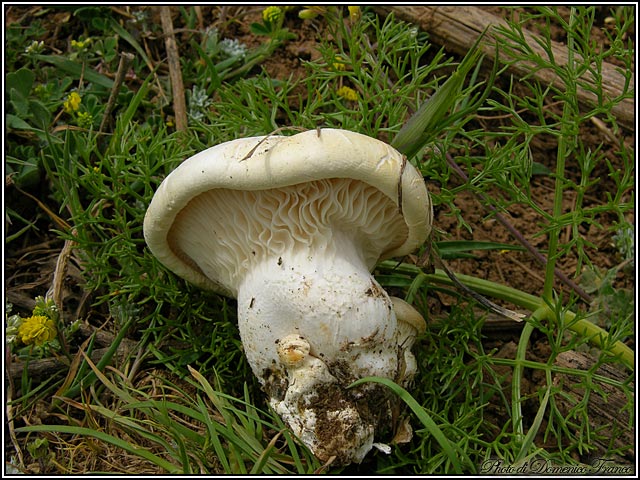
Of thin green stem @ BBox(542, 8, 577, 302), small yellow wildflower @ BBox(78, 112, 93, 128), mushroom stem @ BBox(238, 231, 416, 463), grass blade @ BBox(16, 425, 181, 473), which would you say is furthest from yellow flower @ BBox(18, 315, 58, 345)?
thin green stem @ BBox(542, 8, 577, 302)

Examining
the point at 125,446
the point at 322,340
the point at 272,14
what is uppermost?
the point at 272,14

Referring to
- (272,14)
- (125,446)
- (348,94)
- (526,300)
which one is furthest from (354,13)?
(125,446)

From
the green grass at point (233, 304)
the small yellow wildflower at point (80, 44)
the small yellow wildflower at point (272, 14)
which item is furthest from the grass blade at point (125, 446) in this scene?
the small yellow wildflower at point (272, 14)

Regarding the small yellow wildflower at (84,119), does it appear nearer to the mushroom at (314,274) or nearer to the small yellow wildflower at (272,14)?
the mushroom at (314,274)

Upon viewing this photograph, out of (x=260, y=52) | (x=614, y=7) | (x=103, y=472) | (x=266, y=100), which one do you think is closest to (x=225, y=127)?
(x=266, y=100)

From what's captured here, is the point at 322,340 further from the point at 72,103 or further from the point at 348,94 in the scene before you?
the point at 72,103

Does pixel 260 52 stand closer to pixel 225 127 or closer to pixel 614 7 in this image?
pixel 225 127

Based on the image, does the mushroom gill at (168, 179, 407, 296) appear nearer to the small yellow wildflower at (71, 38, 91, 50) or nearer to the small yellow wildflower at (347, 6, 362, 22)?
the small yellow wildflower at (347, 6, 362, 22)
